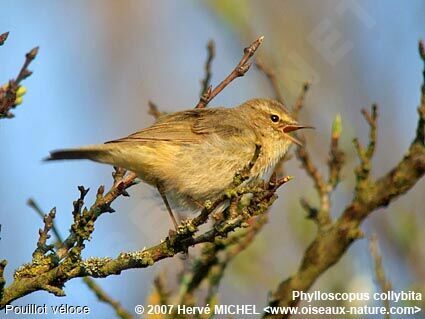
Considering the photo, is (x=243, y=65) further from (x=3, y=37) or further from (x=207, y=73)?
(x=3, y=37)

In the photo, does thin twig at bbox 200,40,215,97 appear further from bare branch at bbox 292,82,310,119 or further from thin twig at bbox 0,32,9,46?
thin twig at bbox 0,32,9,46

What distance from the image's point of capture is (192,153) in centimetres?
482

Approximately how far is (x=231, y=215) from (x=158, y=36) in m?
5.78

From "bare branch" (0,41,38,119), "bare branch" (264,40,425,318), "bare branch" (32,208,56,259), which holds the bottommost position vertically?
"bare branch" (264,40,425,318)

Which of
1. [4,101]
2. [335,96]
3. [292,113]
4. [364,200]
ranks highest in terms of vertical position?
[335,96]

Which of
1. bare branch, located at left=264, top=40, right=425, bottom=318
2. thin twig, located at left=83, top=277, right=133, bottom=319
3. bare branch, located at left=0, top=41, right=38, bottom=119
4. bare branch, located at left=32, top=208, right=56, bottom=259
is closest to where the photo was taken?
bare branch, located at left=264, top=40, right=425, bottom=318

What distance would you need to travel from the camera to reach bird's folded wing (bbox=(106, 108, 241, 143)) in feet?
15.9

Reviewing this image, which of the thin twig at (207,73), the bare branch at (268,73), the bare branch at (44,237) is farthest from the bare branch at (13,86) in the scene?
the bare branch at (268,73)

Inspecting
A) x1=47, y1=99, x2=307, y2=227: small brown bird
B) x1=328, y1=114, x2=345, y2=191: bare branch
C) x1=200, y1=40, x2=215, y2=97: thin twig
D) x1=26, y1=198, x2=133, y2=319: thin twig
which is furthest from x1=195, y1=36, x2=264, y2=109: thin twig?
x1=26, y1=198, x2=133, y2=319: thin twig

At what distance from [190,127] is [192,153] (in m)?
0.26

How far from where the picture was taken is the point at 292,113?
5352 millimetres

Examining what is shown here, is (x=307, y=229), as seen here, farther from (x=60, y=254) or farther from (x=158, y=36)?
(x=158, y=36)

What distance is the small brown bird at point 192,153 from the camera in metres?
4.47

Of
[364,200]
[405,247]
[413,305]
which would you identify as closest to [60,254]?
[364,200]
